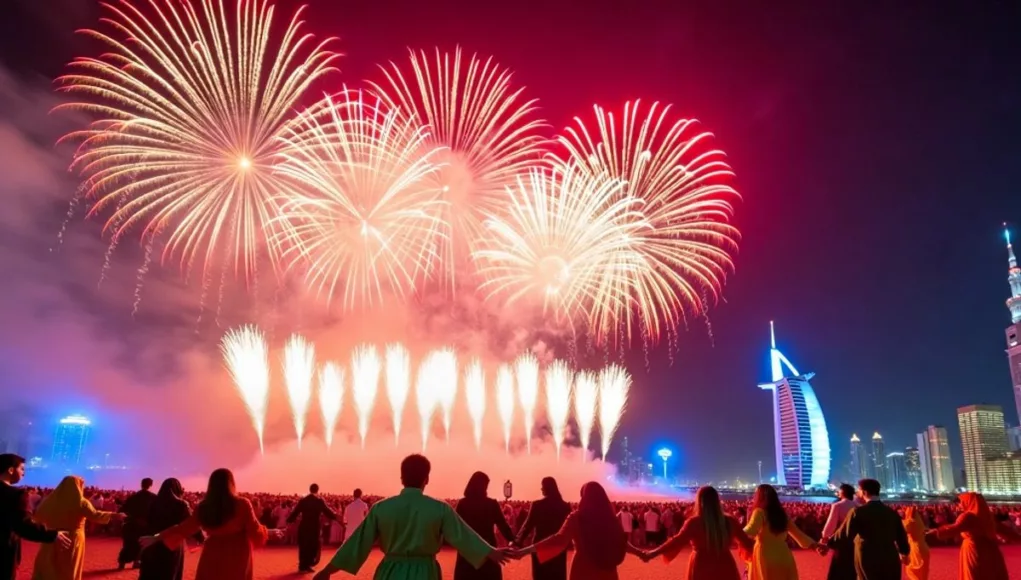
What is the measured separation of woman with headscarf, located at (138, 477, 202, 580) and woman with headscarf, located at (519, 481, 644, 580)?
399cm

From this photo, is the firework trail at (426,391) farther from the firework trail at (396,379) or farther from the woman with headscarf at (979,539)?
the woman with headscarf at (979,539)

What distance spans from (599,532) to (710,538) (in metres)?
1.05

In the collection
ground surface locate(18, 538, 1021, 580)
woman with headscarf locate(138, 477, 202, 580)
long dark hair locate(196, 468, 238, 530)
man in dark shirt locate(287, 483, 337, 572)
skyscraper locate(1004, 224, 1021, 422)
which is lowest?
ground surface locate(18, 538, 1021, 580)

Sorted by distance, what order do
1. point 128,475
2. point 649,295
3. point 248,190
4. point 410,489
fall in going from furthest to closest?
point 128,475, point 649,295, point 248,190, point 410,489

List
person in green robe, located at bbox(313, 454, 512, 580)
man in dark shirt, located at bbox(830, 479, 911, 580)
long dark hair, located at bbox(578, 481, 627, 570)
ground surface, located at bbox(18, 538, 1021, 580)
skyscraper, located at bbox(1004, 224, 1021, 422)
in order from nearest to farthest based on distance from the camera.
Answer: person in green robe, located at bbox(313, 454, 512, 580) < long dark hair, located at bbox(578, 481, 627, 570) < man in dark shirt, located at bbox(830, 479, 911, 580) < ground surface, located at bbox(18, 538, 1021, 580) < skyscraper, located at bbox(1004, 224, 1021, 422)

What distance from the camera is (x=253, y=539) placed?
19.3ft

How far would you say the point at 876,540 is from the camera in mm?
7039

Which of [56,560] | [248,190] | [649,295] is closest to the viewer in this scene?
[56,560]

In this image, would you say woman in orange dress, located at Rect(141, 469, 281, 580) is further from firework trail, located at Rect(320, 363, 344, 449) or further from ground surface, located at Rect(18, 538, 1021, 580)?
firework trail, located at Rect(320, 363, 344, 449)

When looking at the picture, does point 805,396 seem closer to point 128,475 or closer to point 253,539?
point 128,475

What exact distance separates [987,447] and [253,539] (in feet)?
771

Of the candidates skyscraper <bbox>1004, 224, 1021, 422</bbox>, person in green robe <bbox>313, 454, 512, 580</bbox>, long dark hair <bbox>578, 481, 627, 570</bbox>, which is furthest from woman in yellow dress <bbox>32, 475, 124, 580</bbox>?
skyscraper <bbox>1004, 224, 1021, 422</bbox>

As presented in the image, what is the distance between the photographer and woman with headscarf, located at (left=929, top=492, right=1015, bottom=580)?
24.2 feet

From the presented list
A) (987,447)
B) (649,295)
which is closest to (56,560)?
(649,295)
